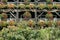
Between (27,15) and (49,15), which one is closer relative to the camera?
(27,15)

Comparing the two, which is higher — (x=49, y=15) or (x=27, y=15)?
(x=27, y=15)

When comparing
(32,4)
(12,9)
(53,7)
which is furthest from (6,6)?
(53,7)

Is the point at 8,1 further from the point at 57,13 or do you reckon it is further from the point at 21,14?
the point at 57,13

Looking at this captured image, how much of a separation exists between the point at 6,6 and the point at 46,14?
151 inches

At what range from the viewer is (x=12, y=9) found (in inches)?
1169

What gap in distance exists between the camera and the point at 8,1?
3069cm

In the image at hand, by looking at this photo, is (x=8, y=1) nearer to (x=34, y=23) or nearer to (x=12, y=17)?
(x=12, y=17)

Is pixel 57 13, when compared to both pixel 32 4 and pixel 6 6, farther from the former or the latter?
pixel 6 6

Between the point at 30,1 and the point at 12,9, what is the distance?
215 centimetres

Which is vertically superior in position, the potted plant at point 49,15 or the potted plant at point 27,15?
the potted plant at point 27,15

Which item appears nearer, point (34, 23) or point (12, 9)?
point (34, 23)

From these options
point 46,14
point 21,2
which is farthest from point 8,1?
point 46,14

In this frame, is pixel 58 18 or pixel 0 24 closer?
pixel 0 24

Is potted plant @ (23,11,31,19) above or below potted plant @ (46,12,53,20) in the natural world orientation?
above
